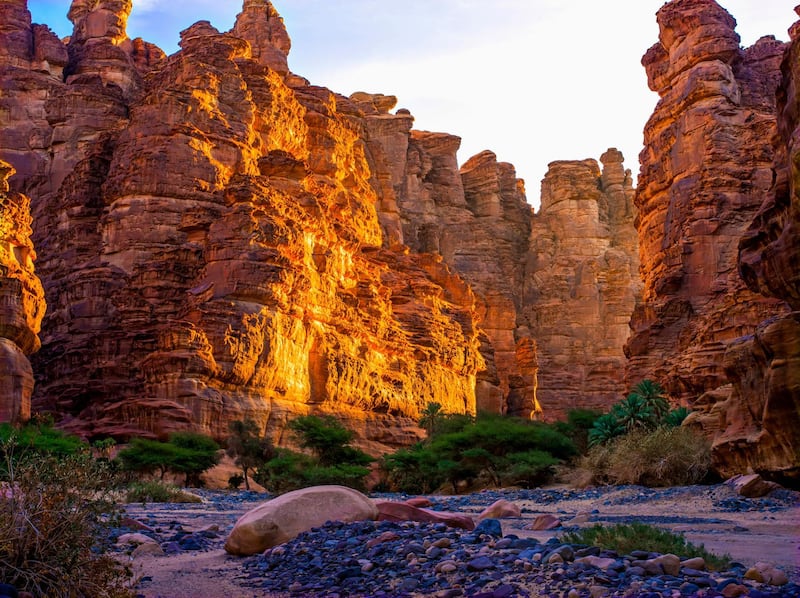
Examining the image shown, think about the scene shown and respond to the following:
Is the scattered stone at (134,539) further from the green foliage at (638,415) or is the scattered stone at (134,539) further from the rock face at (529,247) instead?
the rock face at (529,247)

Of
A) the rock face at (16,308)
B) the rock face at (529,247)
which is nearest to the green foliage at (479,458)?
the rock face at (16,308)

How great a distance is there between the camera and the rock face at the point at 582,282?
9362 centimetres

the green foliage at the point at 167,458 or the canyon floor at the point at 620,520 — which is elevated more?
the green foliage at the point at 167,458

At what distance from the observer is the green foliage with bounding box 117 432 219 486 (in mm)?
32188

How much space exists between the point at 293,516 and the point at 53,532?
445cm

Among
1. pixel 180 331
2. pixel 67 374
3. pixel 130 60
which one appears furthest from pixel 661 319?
pixel 130 60

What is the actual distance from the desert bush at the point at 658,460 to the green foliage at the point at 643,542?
16221 mm

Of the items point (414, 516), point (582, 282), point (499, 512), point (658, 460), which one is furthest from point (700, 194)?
point (582, 282)

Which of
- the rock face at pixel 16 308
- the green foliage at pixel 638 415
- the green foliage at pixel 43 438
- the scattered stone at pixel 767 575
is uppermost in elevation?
the rock face at pixel 16 308

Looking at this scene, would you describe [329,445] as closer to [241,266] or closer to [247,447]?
[247,447]

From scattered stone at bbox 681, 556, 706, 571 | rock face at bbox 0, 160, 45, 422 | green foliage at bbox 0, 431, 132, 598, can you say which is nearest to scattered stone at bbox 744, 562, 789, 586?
scattered stone at bbox 681, 556, 706, 571

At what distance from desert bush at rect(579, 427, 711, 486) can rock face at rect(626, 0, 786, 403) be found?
1028cm

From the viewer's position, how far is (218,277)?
46250mm

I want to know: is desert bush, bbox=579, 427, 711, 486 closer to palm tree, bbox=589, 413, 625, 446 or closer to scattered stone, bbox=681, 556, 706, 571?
palm tree, bbox=589, 413, 625, 446
